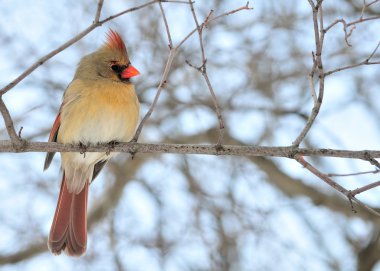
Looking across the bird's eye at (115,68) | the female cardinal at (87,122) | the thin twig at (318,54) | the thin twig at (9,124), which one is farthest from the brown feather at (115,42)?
the thin twig at (318,54)

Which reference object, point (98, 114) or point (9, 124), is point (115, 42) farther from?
point (9, 124)

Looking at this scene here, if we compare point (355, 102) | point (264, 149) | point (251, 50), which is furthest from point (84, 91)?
point (355, 102)

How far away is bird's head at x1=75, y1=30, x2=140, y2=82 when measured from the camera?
381 centimetres

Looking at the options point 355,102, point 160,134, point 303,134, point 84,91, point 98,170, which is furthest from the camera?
point 355,102

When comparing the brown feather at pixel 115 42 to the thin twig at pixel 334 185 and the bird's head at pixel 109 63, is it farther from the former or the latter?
the thin twig at pixel 334 185

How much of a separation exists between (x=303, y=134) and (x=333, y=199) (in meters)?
2.73

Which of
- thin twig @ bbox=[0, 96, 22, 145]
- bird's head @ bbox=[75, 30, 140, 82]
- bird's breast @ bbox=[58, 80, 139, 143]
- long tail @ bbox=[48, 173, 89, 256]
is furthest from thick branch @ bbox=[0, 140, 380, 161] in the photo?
long tail @ bbox=[48, 173, 89, 256]

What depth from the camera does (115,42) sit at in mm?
3973

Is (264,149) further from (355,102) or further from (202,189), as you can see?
(355,102)

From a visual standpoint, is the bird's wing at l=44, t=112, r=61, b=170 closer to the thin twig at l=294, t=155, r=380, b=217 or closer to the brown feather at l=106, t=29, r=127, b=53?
the brown feather at l=106, t=29, r=127, b=53

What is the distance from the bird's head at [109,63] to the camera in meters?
3.81

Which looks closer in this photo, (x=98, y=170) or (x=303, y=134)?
(x=303, y=134)

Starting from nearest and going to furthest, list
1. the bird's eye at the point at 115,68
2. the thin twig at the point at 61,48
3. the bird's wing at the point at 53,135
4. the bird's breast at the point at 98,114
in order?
the thin twig at the point at 61,48 → the bird's breast at the point at 98,114 → the bird's wing at the point at 53,135 → the bird's eye at the point at 115,68

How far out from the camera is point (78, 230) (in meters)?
3.97
